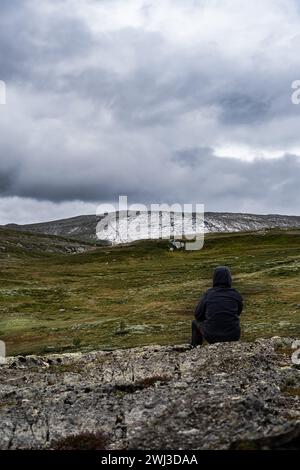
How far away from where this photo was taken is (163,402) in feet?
44.6

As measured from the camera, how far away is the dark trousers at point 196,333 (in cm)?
2130

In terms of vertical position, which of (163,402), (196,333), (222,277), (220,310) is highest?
(222,277)

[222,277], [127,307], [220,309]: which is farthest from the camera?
[127,307]

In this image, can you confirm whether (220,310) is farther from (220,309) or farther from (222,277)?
(222,277)

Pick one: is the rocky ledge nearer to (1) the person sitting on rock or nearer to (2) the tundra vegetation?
(1) the person sitting on rock

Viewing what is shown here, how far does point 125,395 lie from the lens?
15242 mm

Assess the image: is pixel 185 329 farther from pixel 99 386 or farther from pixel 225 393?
pixel 225 393

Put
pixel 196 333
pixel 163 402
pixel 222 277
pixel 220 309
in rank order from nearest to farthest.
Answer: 1. pixel 163 402
2. pixel 220 309
3. pixel 222 277
4. pixel 196 333

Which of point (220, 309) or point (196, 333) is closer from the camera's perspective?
point (220, 309)

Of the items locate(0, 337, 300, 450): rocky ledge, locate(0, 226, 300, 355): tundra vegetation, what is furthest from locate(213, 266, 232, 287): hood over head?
locate(0, 226, 300, 355): tundra vegetation

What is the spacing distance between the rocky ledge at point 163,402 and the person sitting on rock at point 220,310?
2.80ft

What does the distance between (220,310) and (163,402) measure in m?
6.69

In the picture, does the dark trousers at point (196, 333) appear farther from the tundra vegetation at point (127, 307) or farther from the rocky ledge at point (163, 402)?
the tundra vegetation at point (127, 307)

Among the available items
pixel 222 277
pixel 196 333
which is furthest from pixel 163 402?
pixel 196 333
